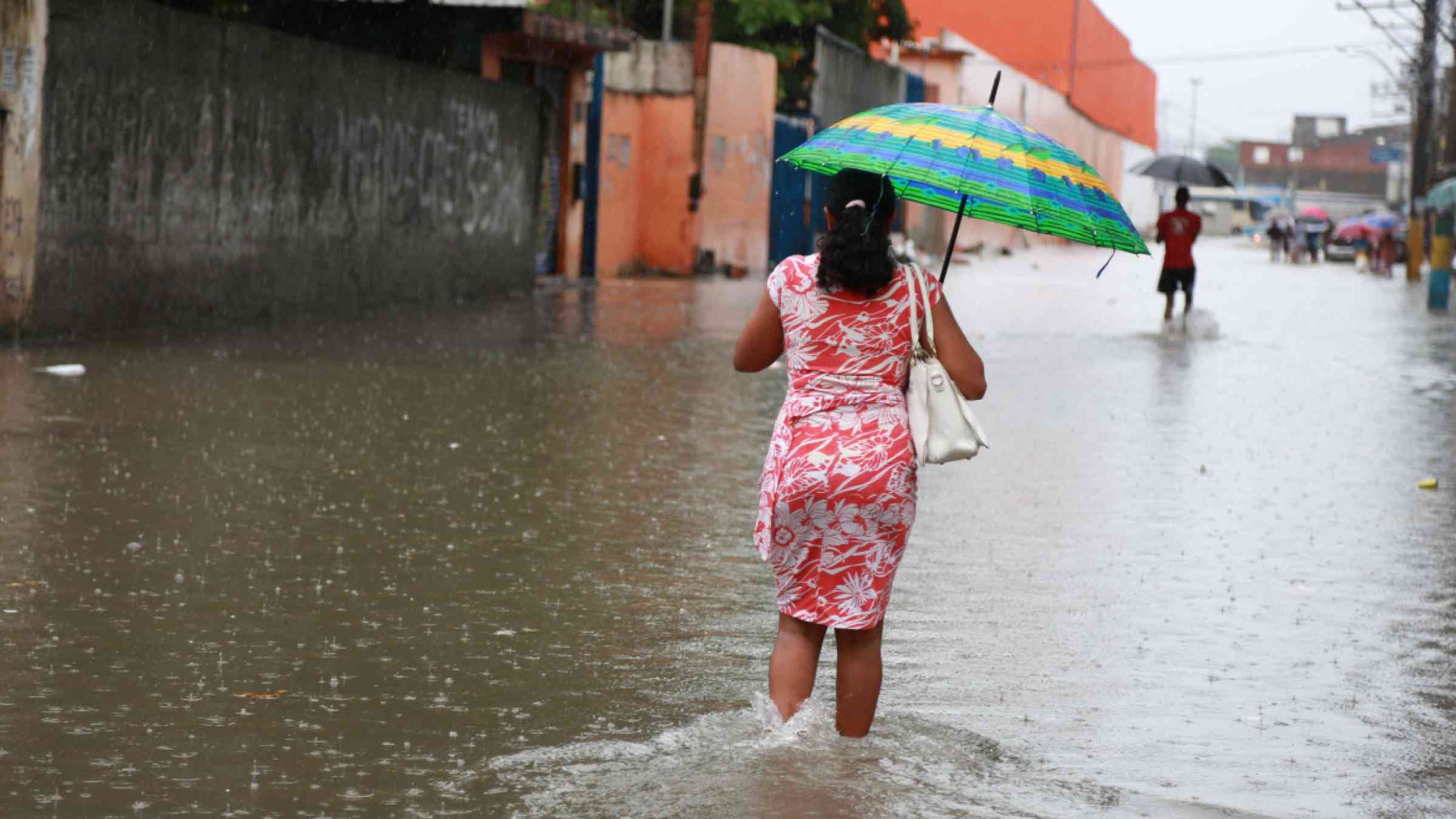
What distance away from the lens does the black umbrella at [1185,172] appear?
24094mm

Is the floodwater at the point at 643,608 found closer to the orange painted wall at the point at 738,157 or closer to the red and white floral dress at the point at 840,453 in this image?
the red and white floral dress at the point at 840,453

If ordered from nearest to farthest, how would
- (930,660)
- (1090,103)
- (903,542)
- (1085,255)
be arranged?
(903,542) < (930,660) < (1085,255) < (1090,103)

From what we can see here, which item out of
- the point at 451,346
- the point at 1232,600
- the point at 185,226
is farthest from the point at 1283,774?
the point at 185,226

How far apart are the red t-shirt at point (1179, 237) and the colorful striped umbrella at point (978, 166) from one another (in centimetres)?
1563

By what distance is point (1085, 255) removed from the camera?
6016cm

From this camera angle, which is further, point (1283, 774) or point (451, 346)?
point (451, 346)

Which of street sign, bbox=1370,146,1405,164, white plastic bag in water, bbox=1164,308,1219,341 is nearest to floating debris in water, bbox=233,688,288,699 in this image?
white plastic bag in water, bbox=1164,308,1219,341

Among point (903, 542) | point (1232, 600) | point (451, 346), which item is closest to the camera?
point (903, 542)

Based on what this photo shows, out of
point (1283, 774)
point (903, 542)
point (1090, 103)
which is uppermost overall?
point (1090, 103)

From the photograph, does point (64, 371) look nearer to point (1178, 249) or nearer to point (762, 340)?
point (762, 340)

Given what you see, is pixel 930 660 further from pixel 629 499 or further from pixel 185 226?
pixel 185 226

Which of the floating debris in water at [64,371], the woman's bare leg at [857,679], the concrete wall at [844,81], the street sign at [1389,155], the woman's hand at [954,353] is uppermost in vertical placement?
the street sign at [1389,155]

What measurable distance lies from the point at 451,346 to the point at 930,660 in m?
10.3

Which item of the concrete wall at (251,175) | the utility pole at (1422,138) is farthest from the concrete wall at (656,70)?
the utility pole at (1422,138)
